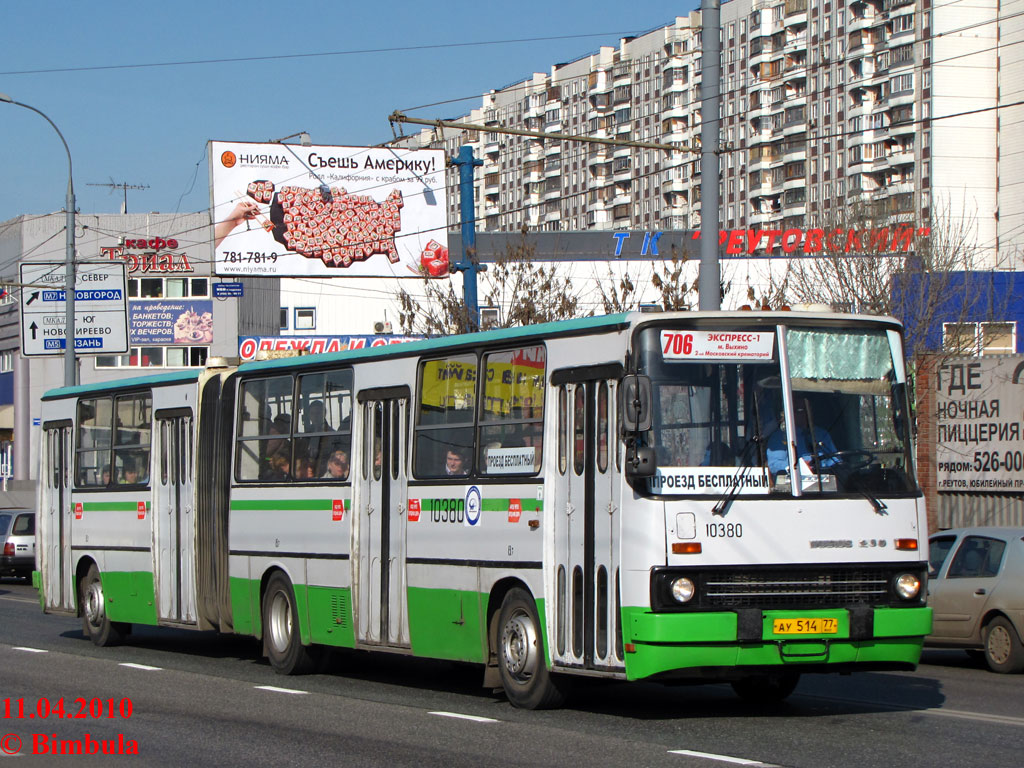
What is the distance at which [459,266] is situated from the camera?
102 feet

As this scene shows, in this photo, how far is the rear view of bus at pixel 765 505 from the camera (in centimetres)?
1042

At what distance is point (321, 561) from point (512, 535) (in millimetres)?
3256

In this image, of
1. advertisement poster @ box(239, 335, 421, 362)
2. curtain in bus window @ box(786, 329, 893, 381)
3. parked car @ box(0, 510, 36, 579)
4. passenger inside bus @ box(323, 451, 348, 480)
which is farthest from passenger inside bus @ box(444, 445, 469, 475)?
advertisement poster @ box(239, 335, 421, 362)

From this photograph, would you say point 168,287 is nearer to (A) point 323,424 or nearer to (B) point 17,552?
(B) point 17,552

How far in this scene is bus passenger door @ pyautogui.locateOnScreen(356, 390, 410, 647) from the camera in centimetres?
1348

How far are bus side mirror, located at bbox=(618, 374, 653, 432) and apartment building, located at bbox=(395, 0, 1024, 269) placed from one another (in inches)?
2261

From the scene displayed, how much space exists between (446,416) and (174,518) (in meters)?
5.52

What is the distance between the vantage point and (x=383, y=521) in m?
13.7

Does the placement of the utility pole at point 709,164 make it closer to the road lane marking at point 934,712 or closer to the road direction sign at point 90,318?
the road lane marking at point 934,712

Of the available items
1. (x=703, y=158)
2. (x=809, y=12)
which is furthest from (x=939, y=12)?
(x=703, y=158)

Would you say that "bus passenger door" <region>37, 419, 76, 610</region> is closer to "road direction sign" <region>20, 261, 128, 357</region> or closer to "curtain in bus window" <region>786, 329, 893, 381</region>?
"curtain in bus window" <region>786, 329, 893, 381</region>

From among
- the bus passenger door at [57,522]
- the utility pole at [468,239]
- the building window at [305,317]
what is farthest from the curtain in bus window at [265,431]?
the building window at [305,317]

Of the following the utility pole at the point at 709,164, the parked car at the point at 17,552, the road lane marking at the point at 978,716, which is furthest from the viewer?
the parked car at the point at 17,552

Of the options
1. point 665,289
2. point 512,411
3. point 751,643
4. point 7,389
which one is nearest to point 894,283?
point 665,289
